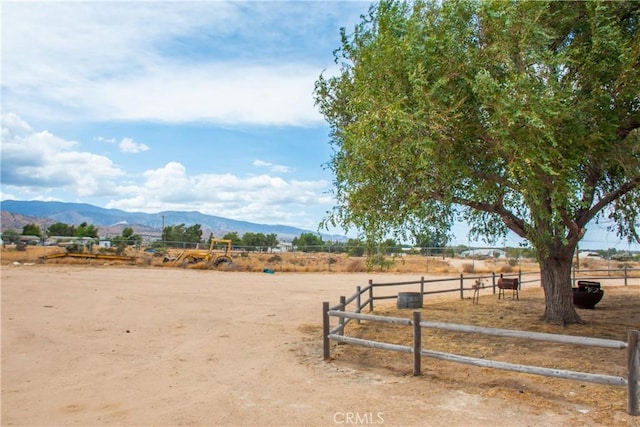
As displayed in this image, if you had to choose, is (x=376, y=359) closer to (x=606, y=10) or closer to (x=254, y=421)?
(x=254, y=421)

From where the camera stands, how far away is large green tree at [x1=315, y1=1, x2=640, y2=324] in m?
8.05

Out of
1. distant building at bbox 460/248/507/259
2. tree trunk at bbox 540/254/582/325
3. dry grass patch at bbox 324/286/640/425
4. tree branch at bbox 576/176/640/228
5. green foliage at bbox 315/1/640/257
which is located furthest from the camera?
distant building at bbox 460/248/507/259

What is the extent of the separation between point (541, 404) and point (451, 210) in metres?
6.42

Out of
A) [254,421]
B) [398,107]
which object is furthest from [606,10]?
[254,421]

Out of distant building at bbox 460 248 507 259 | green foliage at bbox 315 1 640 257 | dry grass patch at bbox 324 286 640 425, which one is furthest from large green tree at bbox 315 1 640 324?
distant building at bbox 460 248 507 259

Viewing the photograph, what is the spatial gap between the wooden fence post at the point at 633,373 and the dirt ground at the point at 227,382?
0.61ft

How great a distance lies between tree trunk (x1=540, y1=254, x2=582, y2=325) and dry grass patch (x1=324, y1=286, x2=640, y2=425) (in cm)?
30

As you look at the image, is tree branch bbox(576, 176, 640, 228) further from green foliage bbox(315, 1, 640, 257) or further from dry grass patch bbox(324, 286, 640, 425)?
dry grass patch bbox(324, 286, 640, 425)

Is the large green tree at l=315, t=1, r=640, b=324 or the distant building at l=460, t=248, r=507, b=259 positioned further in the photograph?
the distant building at l=460, t=248, r=507, b=259

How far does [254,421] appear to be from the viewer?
6.25 metres

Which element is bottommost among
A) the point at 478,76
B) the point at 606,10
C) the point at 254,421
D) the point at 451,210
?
the point at 254,421

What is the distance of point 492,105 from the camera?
8070 mm

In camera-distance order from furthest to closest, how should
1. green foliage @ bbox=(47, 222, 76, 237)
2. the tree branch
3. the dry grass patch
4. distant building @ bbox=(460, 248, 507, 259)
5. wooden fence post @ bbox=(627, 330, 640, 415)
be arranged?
1. green foliage @ bbox=(47, 222, 76, 237)
2. distant building @ bbox=(460, 248, 507, 259)
3. the tree branch
4. the dry grass patch
5. wooden fence post @ bbox=(627, 330, 640, 415)

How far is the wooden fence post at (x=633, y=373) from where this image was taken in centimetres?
636
